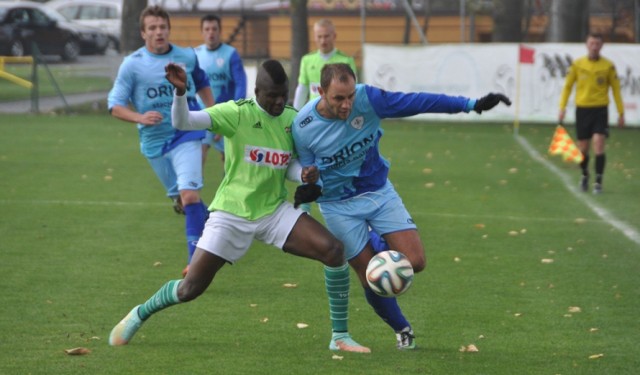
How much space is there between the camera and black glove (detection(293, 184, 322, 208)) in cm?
746

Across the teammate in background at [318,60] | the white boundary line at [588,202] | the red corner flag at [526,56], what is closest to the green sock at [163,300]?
the white boundary line at [588,202]

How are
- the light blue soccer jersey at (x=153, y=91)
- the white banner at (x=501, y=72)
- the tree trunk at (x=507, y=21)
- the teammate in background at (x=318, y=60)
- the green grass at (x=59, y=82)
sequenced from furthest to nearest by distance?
the green grass at (x=59, y=82) → the tree trunk at (x=507, y=21) → the white banner at (x=501, y=72) → the teammate in background at (x=318, y=60) → the light blue soccer jersey at (x=153, y=91)

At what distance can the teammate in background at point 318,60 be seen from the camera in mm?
15070

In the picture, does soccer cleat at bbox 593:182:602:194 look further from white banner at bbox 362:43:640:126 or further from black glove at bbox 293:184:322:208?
white banner at bbox 362:43:640:126

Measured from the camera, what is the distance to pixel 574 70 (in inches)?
674

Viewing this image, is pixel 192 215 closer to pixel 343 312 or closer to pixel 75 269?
pixel 75 269

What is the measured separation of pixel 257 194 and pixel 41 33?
36.0 m

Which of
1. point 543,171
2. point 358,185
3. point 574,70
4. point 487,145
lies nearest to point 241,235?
point 358,185

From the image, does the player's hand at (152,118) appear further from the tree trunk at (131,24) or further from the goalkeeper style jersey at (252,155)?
the tree trunk at (131,24)

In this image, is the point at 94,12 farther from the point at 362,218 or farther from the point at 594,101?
the point at 362,218

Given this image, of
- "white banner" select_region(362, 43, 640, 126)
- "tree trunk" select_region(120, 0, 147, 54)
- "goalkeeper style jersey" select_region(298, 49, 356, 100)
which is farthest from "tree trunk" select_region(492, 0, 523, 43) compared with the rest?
"goalkeeper style jersey" select_region(298, 49, 356, 100)

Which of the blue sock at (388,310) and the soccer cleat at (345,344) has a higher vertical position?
the blue sock at (388,310)

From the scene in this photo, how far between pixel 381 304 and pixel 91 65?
36.3m

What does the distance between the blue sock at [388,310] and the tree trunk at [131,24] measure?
23216mm
